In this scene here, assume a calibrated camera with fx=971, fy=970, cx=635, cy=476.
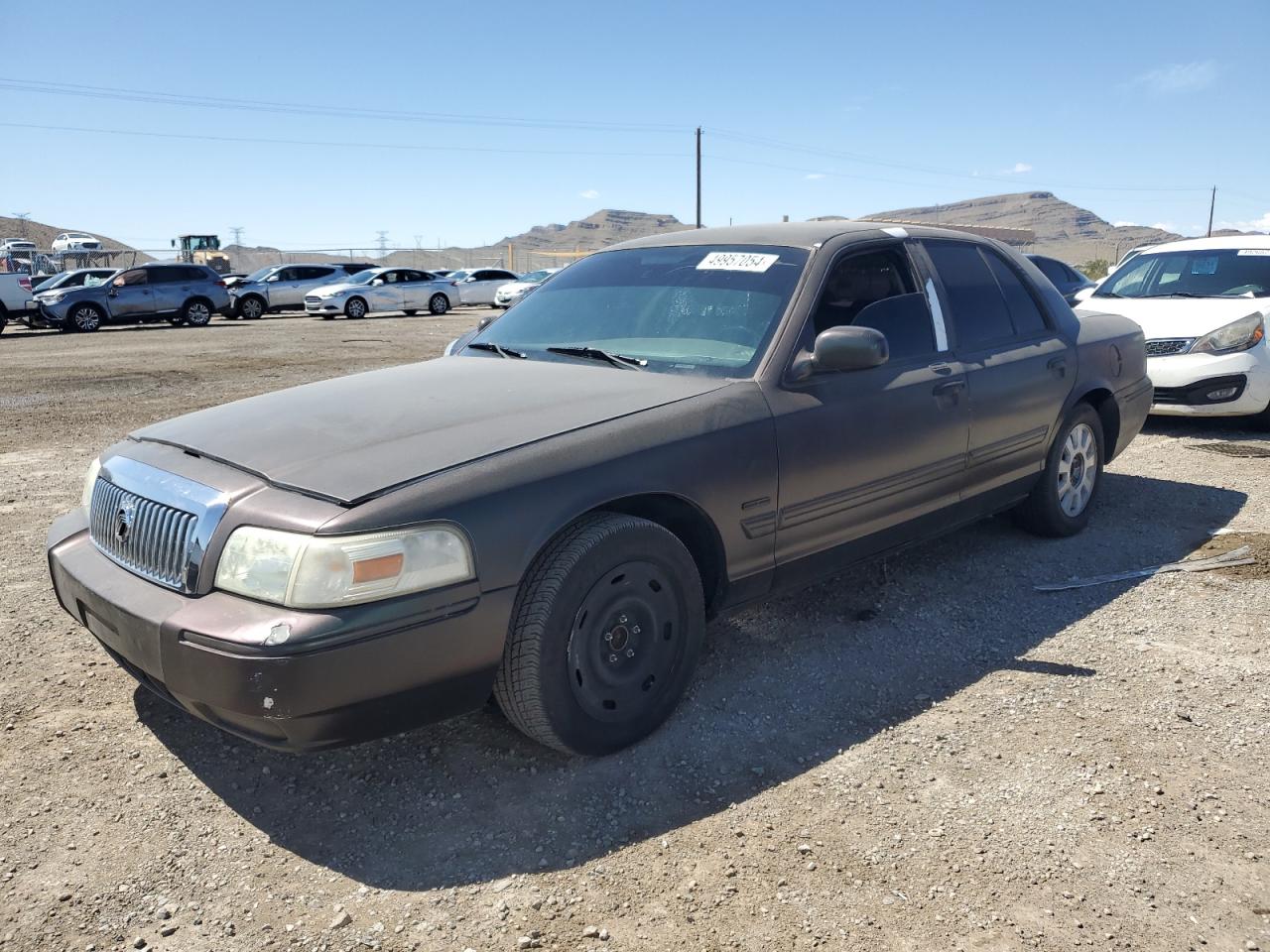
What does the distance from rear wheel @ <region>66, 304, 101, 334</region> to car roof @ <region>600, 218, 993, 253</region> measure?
Answer: 2215 centimetres

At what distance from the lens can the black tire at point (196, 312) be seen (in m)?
24.3

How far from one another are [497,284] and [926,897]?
111 feet

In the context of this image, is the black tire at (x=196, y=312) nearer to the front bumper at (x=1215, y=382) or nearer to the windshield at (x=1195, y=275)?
the windshield at (x=1195, y=275)

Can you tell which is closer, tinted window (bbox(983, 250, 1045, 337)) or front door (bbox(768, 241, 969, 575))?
front door (bbox(768, 241, 969, 575))

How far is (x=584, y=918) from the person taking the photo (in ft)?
7.76

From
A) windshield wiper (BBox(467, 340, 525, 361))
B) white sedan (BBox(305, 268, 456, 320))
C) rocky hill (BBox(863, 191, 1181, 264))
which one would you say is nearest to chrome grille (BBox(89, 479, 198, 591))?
windshield wiper (BBox(467, 340, 525, 361))

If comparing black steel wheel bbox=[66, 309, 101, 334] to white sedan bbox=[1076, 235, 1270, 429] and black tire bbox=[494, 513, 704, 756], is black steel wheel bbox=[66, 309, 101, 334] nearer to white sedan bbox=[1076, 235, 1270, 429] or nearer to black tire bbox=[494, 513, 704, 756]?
white sedan bbox=[1076, 235, 1270, 429]

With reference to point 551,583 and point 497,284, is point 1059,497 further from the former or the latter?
point 497,284

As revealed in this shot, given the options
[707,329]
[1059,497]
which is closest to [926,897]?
[707,329]

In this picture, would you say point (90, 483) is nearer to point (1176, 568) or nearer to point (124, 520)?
point (124, 520)

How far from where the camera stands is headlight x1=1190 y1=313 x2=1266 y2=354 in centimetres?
762

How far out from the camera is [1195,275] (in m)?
8.65

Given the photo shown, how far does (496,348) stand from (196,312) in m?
23.3

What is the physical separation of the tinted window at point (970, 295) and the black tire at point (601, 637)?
2.01 metres
